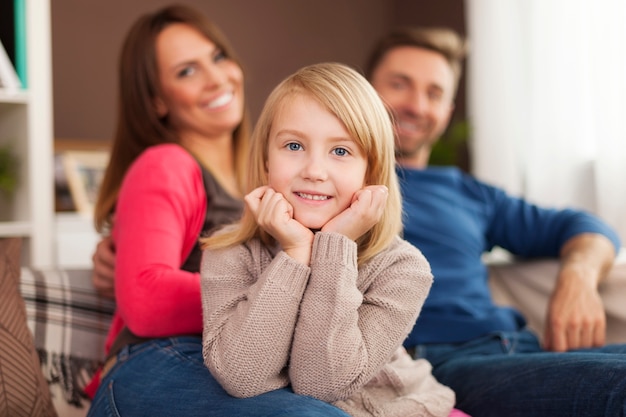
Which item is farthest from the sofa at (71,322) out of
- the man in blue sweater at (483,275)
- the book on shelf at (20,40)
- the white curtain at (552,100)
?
the white curtain at (552,100)

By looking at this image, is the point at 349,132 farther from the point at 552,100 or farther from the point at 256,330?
the point at 552,100

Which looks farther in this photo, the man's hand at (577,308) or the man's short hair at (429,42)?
the man's short hair at (429,42)

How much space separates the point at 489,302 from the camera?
1.85 metres

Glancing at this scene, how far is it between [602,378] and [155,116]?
41.8 inches

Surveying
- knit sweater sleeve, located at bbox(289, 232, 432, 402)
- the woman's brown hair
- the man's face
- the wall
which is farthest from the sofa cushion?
the wall

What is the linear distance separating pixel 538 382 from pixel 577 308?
37 cm

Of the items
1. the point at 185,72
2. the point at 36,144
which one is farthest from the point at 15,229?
the point at 185,72

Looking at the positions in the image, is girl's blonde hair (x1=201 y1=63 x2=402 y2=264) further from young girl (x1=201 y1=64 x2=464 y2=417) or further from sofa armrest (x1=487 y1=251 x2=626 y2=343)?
sofa armrest (x1=487 y1=251 x2=626 y2=343)

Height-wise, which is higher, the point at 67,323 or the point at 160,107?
the point at 160,107

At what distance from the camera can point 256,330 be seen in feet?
3.41

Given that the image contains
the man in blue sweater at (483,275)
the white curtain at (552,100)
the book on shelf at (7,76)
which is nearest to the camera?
the man in blue sweater at (483,275)

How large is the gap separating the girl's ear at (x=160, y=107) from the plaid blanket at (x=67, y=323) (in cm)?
41

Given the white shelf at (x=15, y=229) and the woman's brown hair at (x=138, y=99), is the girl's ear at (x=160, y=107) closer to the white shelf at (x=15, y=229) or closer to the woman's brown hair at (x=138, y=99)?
the woman's brown hair at (x=138, y=99)

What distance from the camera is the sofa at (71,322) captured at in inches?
63.6
